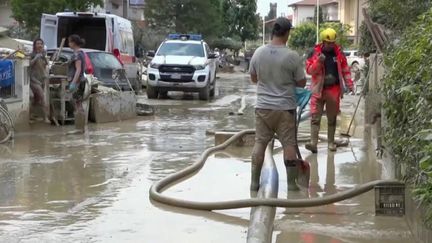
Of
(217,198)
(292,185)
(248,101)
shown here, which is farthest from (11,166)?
(248,101)

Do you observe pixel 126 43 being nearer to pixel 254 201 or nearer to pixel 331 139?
pixel 331 139

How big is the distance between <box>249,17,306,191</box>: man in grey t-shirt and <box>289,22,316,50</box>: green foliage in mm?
57563

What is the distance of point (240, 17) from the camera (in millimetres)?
66000

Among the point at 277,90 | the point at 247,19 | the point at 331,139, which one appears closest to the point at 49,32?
the point at 331,139

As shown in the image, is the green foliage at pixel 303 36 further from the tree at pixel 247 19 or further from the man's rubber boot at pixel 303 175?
the man's rubber boot at pixel 303 175

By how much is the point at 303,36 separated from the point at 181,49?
148 feet

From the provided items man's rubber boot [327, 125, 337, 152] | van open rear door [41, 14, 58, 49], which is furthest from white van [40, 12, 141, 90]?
man's rubber boot [327, 125, 337, 152]

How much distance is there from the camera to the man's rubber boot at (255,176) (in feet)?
24.0

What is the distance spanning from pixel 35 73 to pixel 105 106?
1.62m

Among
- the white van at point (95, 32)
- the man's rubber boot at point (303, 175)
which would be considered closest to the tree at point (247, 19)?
the white van at point (95, 32)

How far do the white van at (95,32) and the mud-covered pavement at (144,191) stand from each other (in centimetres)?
897

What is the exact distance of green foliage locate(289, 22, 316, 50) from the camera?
64938mm

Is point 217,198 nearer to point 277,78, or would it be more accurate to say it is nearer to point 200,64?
point 277,78

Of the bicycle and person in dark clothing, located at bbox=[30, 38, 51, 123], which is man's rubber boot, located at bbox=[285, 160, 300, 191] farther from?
person in dark clothing, located at bbox=[30, 38, 51, 123]
